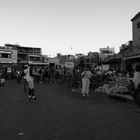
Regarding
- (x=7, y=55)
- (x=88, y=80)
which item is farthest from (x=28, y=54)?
(x=88, y=80)

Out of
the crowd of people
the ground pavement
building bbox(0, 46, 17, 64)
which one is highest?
building bbox(0, 46, 17, 64)

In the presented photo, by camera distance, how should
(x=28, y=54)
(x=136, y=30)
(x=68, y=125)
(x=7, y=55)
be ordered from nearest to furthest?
(x=68, y=125), (x=136, y=30), (x=7, y=55), (x=28, y=54)

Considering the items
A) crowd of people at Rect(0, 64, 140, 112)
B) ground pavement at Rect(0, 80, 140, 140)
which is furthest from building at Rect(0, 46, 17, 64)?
ground pavement at Rect(0, 80, 140, 140)

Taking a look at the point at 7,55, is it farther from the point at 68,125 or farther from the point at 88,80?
the point at 68,125

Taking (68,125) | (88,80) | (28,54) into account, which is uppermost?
(28,54)

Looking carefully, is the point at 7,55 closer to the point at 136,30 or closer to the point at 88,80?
the point at 136,30

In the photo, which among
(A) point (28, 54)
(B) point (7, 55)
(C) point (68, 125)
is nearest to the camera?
(C) point (68, 125)

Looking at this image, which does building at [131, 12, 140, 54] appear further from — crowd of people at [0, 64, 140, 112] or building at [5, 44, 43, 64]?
building at [5, 44, 43, 64]

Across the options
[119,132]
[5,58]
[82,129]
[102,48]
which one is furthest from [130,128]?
[102,48]

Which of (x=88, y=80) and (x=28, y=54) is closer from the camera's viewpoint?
(x=88, y=80)

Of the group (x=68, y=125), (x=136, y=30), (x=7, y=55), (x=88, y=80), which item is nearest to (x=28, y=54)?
(x=7, y=55)

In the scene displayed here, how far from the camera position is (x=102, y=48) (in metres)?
110

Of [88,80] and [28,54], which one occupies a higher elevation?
[28,54]

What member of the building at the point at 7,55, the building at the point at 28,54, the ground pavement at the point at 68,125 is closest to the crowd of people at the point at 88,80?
the ground pavement at the point at 68,125
